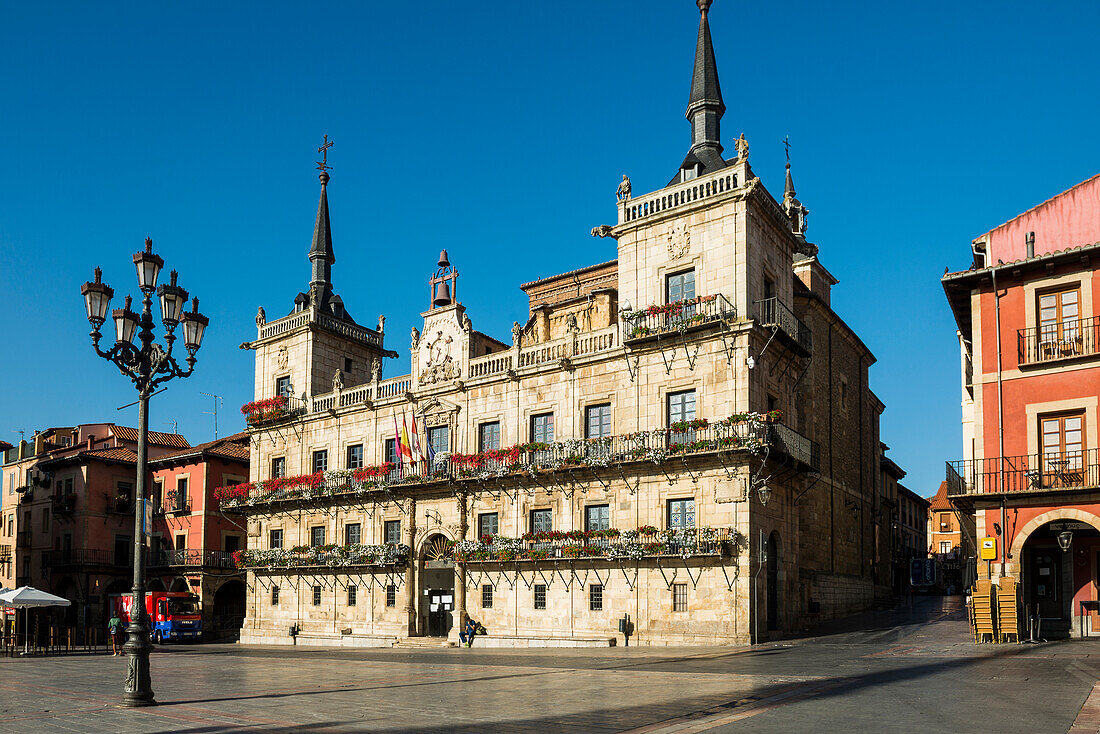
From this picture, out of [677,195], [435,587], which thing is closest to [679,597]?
[435,587]

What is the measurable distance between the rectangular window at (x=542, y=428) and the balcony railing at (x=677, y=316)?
209 inches

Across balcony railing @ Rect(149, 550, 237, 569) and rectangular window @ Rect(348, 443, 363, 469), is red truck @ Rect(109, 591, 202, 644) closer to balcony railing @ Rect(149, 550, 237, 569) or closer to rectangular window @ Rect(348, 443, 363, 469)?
balcony railing @ Rect(149, 550, 237, 569)

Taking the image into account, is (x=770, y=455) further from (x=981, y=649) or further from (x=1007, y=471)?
(x=981, y=649)

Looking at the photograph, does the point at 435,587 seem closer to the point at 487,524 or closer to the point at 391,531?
the point at 391,531

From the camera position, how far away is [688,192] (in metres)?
36.0

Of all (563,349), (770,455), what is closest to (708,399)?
(770,455)

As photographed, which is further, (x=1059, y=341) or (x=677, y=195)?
(x=677, y=195)

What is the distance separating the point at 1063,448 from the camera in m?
26.9

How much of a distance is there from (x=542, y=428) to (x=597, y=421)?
274 centimetres

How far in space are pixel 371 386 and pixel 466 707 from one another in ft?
104

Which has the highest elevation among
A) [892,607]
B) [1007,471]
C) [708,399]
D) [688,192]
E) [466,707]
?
[688,192]

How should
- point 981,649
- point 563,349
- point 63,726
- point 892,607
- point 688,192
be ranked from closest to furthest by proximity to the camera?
point 63,726, point 981,649, point 688,192, point 563,349, point 892,607

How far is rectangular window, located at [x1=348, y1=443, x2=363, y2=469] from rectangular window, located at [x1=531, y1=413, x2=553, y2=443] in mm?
10314

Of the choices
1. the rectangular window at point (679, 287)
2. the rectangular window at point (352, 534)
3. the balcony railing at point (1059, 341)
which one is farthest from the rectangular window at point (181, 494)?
the balcony railing at point (1059, 341)
